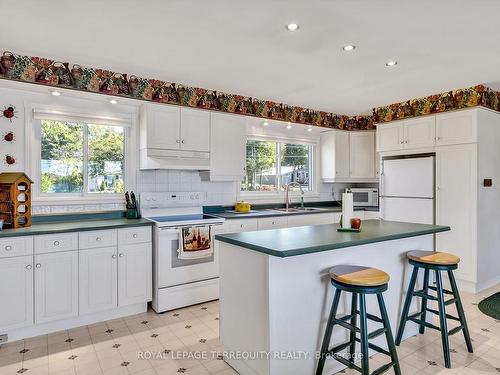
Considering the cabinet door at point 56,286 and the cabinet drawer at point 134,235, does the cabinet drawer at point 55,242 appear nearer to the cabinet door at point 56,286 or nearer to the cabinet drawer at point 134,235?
the cabinet door at point 56,286

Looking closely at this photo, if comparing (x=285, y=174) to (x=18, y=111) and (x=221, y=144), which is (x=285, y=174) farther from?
(x=18, y=111)

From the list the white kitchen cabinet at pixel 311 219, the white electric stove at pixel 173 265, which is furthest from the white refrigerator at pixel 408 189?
the white electric stove at pixel 173 265

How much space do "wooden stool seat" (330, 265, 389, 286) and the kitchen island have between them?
A: 0.12 m

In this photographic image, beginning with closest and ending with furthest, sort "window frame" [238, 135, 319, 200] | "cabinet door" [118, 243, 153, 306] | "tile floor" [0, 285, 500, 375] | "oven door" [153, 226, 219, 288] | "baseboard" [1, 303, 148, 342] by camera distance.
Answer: "tile floor" [0, 285, 500, 375], "baseboard" [1, 303, 148, 342], "cabinet door" [118, 243, 153, 306], "oven door" [153, 226, 219, 288], "window frame" [238, 135, 319, 200]

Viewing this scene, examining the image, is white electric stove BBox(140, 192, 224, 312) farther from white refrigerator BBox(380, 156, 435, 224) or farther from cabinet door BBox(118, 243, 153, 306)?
white refrigerator BBox(380, 156, 435, 224)

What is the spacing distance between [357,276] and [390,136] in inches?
132

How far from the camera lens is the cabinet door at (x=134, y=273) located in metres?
3.22

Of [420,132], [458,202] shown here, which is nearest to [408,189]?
[458,202]

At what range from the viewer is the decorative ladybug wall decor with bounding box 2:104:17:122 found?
314cm

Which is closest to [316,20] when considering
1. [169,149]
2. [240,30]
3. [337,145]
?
[240,30]

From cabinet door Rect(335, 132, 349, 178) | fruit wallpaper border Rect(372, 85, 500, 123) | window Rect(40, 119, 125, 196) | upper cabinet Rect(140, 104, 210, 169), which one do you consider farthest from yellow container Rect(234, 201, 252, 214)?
fruit wallpaper border Rect(372, 85, 500, 123)

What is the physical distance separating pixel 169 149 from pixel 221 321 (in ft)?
6.69

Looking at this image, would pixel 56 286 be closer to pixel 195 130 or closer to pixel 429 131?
pixel 195 130

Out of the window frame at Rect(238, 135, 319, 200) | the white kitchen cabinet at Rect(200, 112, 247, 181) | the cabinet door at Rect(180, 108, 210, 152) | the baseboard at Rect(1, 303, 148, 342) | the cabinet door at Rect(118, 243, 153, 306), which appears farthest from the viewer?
the window frame at Rect(238, 135, 319, 200)
